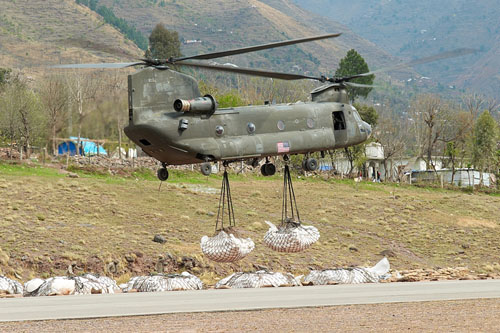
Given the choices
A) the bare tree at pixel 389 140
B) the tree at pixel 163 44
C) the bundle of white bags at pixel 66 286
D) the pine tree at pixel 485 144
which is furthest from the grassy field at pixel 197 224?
the tree at pixel 163 44

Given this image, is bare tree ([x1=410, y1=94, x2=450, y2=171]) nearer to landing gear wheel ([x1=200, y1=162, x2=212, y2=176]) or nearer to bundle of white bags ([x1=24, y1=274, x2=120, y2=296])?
bundle of white bags ([x1=24, y1=274, x2=120, y2=296])

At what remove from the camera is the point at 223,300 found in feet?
66.7

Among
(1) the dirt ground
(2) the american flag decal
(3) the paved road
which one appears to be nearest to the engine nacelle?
(2) the american flag decal

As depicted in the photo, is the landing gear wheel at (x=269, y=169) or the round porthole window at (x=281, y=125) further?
the landing gear wheel at (x=269, y=169)

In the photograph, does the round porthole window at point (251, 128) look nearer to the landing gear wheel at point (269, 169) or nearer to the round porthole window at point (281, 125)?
the round porthole window at point (281, 125)

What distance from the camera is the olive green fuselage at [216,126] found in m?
22.7

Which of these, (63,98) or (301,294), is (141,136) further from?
(63,98)

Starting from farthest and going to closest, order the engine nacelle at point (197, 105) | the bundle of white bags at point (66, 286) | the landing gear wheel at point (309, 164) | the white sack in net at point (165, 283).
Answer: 1. the landing gear wheel at point (309, 164)
2. the white sack in net at point (165, 283)
3. the bundle of white bags at point (66, 286)
4. the engine nacelle at point (197, 105)

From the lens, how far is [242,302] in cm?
1961

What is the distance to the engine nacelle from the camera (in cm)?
2284

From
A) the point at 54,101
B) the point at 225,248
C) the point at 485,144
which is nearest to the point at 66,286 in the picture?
the point at 225,248

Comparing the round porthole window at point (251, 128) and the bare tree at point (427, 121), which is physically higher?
the bare tree at point (427, 121)

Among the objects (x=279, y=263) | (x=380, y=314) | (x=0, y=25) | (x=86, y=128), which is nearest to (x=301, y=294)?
(x=380, y=314)

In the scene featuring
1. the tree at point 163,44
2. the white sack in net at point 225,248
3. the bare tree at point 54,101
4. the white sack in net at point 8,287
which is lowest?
the white sack in net at point 8,287
